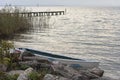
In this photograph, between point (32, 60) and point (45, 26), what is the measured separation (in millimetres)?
28463

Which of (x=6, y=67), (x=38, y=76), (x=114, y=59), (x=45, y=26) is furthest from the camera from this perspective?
(x=45, y=26)

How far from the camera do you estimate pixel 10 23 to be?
27.5m

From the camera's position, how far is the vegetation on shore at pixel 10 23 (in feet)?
87.8

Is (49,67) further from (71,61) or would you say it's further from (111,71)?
(111,71)

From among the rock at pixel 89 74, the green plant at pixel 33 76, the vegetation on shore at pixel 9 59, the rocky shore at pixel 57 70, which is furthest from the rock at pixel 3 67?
the rock at pixel 89 74

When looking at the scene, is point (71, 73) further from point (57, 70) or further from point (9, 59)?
point (9, 59)

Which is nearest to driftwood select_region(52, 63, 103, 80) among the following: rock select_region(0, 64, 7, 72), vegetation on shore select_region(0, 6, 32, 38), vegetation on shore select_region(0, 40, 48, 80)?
vegetation on shore select_region(0, 40, 48, 80)

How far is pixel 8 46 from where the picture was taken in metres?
11.9

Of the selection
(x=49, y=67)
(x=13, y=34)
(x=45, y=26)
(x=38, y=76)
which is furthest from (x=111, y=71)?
(x=45, y=26)

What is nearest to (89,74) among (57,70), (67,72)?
(67,72)

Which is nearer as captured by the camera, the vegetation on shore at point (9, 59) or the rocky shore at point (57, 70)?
the vegetation on shore at point (9, 59)

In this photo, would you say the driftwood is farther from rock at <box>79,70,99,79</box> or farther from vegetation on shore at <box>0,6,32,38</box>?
vegetation on shore at <box>0,6,32,38</box>

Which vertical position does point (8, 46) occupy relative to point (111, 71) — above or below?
above

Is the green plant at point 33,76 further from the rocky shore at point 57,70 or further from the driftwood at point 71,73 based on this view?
the driftwood at point 71,73
